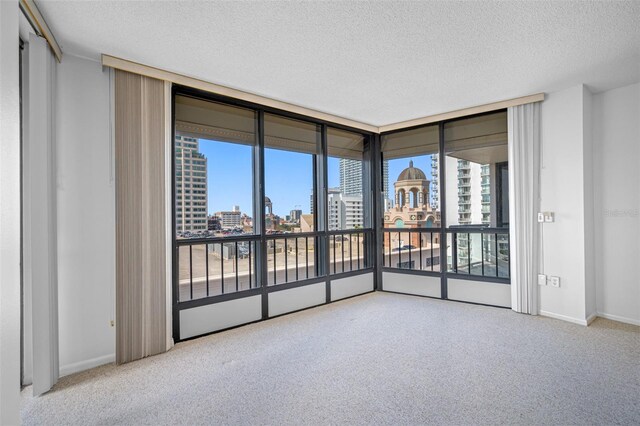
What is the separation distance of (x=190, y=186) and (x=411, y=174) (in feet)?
9.90

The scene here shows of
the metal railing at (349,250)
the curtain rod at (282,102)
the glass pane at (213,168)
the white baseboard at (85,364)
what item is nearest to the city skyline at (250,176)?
the glass pane at (213,168)

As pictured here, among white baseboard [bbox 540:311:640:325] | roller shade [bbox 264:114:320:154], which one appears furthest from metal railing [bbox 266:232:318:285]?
white baseboard [bbox 540:311:640:325]

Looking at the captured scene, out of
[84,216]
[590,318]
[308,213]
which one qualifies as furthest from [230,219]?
[590,318]

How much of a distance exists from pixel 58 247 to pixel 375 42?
9.35 ft

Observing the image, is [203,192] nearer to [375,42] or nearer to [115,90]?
[115,90]

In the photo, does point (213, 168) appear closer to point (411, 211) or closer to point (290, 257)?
point (290, 257)

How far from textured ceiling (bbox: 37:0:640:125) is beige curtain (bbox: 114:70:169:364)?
36cm

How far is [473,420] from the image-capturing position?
1812 millimetres

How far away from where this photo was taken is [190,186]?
10.3 ft

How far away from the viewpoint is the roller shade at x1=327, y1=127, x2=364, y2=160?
4.41 metres

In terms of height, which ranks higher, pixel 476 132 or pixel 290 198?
pixel 476 132

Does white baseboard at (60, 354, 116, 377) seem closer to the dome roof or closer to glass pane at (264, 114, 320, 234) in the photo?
glass pane at (264, 114, 320, 234)

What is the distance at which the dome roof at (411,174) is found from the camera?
179 inches

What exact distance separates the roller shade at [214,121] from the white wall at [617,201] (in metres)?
3.87
